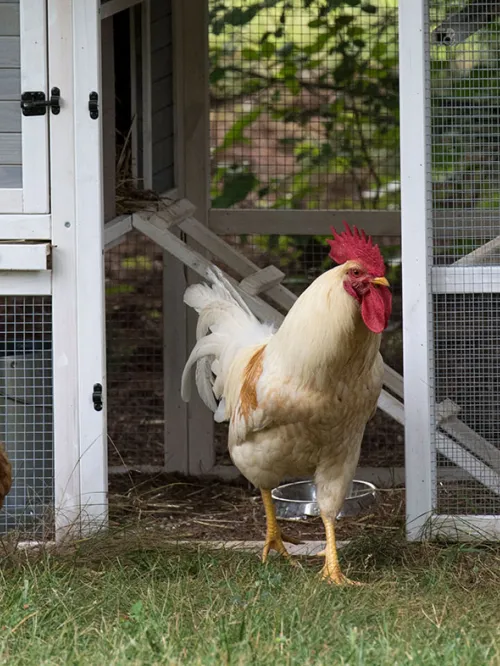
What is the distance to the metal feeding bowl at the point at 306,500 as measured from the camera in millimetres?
5000

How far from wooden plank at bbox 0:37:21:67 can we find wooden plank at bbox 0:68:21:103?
3 centimetres

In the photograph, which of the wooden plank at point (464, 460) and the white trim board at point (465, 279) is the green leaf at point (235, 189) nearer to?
the white trim board at point (465, 279)

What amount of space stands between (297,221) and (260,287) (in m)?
1.07

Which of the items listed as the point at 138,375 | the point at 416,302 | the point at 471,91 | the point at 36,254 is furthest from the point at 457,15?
the point at 138,375

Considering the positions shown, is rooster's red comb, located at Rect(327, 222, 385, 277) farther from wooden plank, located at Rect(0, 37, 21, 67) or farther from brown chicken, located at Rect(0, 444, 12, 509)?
wooden plank, located at Rect(0, 37, 21, 67)

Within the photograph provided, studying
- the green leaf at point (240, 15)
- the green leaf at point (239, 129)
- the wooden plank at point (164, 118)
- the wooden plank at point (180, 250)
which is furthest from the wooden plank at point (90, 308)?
the green leaf at point (239, 129)

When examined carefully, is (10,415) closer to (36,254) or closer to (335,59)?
(36,254)

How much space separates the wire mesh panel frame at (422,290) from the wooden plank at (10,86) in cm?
146

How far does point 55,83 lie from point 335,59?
7.95ft

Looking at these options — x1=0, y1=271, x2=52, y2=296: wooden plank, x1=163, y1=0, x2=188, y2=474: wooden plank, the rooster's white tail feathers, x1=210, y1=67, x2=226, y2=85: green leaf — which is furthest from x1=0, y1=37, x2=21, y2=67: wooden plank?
x1=210, y1=67, x2=226, y2=85: green leaf

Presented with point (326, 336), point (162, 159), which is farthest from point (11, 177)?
point (162, 159)

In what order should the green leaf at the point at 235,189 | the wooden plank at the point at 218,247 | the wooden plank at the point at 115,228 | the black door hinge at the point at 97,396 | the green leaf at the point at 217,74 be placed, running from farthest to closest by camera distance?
the green leaf at the point at 235,189
the green leaf at the point at 217,74
the wooden plank at the point at 218,247
the wooden plank at the point at 115,228
the black door hinge at the point at 97,396

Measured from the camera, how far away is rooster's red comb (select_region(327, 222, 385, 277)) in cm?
350

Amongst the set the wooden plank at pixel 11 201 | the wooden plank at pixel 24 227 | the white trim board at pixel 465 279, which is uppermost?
the wooden plank at pixel 11 201
